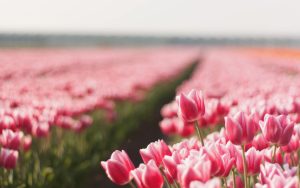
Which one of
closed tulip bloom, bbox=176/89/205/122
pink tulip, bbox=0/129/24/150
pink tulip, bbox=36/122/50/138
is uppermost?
closed tulip bloom, bbox=176/89/205/122

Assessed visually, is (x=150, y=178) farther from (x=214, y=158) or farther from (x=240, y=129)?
(x=240, y=129)

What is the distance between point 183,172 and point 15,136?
5.75 ft

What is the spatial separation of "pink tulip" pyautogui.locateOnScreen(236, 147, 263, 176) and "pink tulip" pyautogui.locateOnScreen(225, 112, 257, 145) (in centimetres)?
7

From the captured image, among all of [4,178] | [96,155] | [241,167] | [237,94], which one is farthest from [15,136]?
[96,155]

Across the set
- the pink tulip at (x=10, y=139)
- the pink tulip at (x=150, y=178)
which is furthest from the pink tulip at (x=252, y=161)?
the pink tulip at (x=10, y=139)

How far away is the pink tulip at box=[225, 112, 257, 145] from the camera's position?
1.99m

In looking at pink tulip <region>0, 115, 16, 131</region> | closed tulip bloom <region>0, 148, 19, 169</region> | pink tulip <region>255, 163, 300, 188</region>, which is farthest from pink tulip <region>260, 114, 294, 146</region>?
pink tulip <region>0, 115, 16, 131</region>

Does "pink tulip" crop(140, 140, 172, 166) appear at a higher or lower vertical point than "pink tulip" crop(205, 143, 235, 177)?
lower

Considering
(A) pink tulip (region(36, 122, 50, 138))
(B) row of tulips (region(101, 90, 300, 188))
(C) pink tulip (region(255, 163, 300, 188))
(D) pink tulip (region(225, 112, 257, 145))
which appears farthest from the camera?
(A) pink tulip (region(36, 122, 50, 138))

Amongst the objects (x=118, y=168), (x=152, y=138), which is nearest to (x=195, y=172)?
(x=118, y=168)

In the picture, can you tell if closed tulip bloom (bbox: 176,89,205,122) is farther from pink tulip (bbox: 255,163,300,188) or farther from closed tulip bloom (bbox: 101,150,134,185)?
pink tulip (bbox: 255,163,300,188)

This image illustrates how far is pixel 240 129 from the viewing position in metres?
2.00

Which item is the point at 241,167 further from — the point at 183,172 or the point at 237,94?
the point at 237,94

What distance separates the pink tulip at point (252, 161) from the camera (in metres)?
2.03
